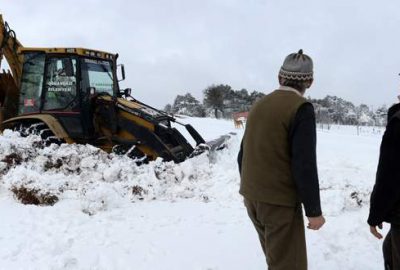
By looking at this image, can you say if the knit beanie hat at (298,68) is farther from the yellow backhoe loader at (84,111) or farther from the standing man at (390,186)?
the yellow backhoe loader at (84,111)

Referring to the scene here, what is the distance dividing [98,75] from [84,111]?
104cm

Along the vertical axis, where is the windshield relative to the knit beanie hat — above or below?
above

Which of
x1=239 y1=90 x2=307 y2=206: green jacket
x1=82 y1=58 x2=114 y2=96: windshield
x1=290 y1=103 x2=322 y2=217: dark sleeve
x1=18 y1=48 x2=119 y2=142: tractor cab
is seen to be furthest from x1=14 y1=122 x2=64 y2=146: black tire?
x1=290 y1=103 x2=322 y2=217: dark sleeve

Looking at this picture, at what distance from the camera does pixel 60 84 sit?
10125 millimetres

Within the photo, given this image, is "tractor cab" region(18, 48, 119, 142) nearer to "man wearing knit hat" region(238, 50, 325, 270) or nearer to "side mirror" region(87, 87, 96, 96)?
"side mirror" region(87, 87, 96, 96)

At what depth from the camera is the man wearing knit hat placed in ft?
9.13

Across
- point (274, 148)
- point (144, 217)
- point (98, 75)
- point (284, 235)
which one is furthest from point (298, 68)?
point (98, 75)

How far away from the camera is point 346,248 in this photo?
4633 millimetres

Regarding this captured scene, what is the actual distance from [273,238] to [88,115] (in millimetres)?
7712

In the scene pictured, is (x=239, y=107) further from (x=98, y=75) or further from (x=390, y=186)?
(x=390, y=186)

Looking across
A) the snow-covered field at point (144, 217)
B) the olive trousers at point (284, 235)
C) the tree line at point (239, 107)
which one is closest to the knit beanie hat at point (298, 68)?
the olive trousers at point (284, 235)

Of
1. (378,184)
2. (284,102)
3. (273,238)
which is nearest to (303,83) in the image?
(284,102)

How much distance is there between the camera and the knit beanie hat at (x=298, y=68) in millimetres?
2898

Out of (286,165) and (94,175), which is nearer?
(286,165)
